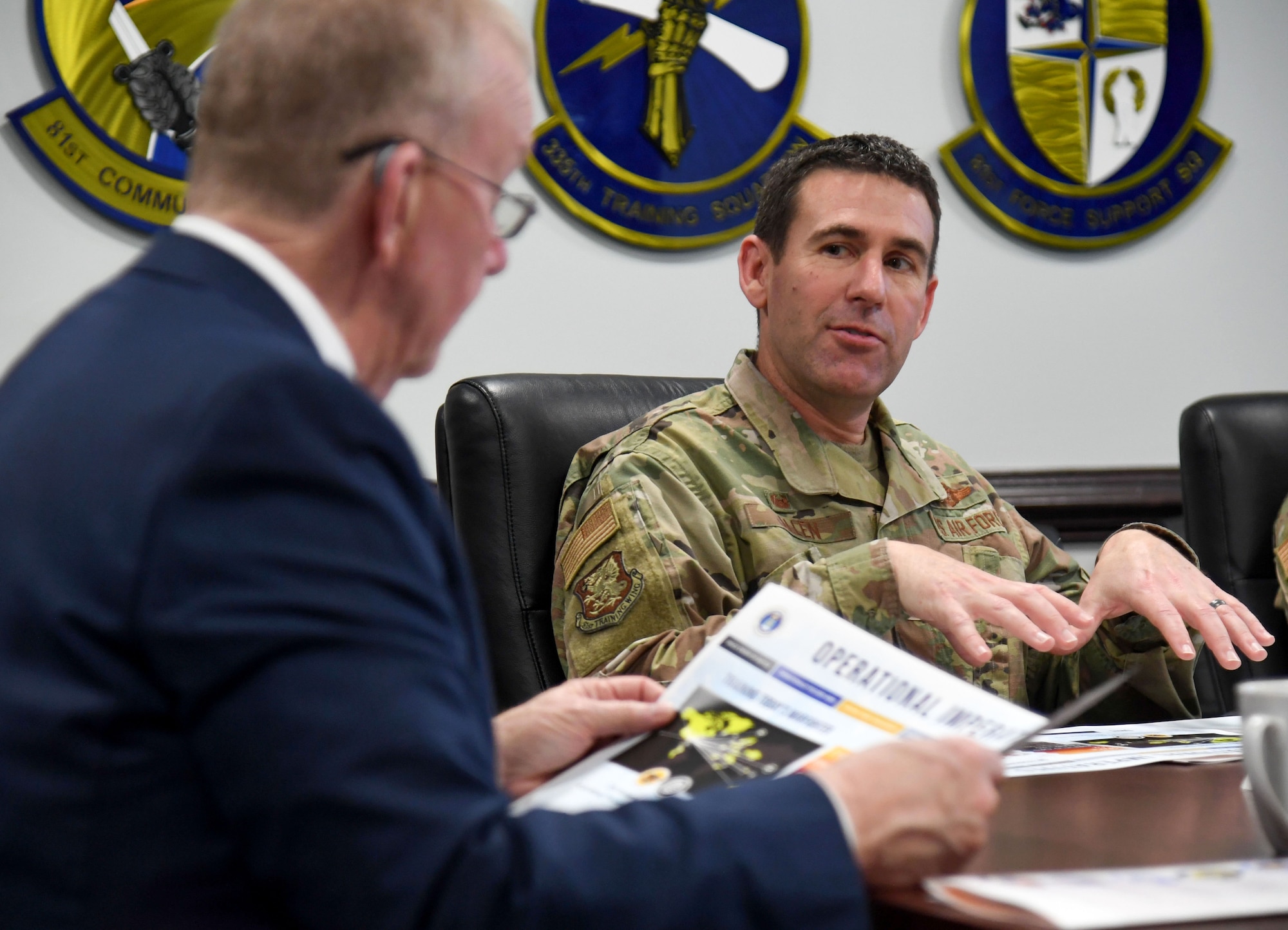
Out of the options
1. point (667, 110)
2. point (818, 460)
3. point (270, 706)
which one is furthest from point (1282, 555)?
point (270, 706)

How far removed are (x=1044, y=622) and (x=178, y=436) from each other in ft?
2.48

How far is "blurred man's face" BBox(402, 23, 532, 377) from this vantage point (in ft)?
2.23

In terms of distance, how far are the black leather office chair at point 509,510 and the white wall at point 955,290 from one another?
59 centimetres

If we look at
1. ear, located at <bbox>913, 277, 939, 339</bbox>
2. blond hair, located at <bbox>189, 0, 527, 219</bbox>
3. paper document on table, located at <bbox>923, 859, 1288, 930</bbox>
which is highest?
blond hair, located at <bbox>189, 0, 527, 219</bbox>

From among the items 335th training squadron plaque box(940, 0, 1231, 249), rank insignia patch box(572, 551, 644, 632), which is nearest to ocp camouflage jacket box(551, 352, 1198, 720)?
rank insignia patch box(572, 551, 644, 632)

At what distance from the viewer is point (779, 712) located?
0.81m

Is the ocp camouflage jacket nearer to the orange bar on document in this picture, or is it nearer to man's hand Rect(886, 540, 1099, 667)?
man's hand Rect(886, 540, 1099, 667)

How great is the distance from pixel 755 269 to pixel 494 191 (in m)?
1.09

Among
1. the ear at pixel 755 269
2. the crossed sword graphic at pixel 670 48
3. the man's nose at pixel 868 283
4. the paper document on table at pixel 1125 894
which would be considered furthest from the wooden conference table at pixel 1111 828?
the crossed sword graphic at pixel 670 48

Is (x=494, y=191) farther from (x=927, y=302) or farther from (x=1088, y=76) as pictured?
(x=1088, y=76)

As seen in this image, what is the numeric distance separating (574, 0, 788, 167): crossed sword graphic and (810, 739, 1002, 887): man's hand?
183 cm

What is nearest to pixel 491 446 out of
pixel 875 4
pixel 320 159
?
pixel 320 159

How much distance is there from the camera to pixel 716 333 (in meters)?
2.38

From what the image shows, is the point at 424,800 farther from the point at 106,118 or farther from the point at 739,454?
the point at 106,118
